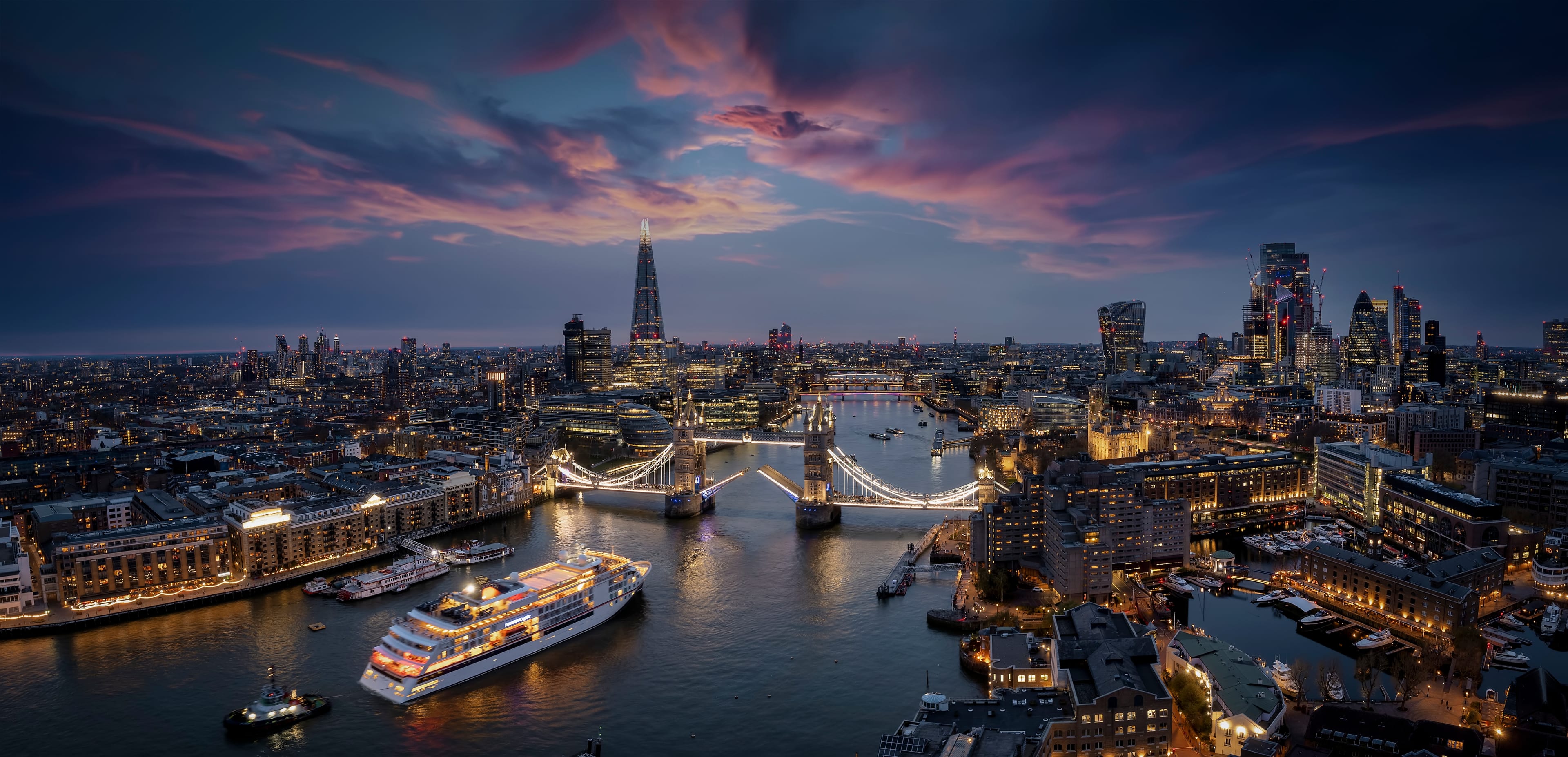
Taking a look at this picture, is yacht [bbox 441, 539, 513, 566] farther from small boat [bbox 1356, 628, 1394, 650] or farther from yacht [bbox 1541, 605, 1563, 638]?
yacht [bbox 1541, 605, 1563, 638]

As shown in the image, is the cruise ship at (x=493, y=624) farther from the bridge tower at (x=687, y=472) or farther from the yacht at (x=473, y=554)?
the bridge tower at (x=687, y=472)

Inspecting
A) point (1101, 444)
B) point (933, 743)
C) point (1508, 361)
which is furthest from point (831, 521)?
point (1508, 361)

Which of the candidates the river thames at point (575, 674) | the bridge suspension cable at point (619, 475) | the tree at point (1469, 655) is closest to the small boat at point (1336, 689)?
the tree at point (1469, 655)

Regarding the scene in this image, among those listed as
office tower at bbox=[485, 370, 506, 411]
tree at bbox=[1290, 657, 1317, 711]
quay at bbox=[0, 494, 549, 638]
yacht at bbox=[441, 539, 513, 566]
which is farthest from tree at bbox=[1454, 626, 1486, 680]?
office tower at bbox=[485, 370, 506, 411]

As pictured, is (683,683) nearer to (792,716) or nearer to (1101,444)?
(792,716)

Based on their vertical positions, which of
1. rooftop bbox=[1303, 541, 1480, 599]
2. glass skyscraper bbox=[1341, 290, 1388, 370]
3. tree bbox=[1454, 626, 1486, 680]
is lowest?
tree bbox=[1454, 626, 1486, 680]

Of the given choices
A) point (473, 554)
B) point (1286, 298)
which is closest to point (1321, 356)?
point (1286, 298)
